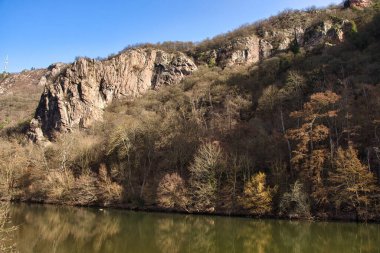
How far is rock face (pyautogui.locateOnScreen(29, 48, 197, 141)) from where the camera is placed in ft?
360

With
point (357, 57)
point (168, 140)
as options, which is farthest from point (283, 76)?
point (168, 140)

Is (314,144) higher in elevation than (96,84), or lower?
lower

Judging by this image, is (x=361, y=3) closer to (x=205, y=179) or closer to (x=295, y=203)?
(x=205, y=179)

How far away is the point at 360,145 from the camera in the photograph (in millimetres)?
44781

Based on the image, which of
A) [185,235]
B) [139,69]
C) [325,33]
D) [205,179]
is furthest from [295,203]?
[139,69]

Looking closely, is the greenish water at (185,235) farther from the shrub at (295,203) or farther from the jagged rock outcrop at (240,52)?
the jagged rock outcrop at (240,52)

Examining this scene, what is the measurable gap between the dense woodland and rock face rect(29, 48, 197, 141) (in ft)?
53.1

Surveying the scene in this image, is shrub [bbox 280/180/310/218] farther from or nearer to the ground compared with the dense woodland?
nearer to the ground

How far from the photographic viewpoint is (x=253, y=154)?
53.0 meters

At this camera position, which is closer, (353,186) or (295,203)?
(353,186)

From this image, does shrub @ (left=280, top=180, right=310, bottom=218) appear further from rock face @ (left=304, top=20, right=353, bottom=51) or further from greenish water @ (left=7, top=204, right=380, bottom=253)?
rock face @ (left=304, top=20, right=353, bottom=51)

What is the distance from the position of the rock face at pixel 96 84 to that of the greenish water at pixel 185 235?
64047 millimetres

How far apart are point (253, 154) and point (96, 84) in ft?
264

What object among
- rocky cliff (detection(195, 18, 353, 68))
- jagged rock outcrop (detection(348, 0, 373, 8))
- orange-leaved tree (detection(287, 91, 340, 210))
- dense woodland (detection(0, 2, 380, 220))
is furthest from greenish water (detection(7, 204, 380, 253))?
jagged rock outcrop (detection(348, 0, 373, 8))
